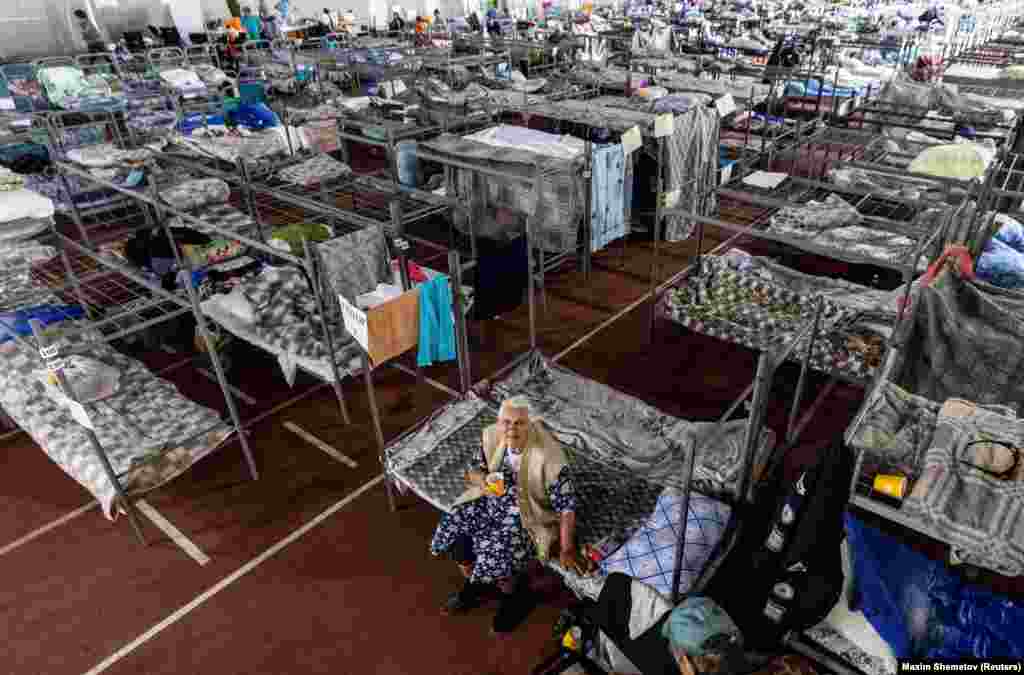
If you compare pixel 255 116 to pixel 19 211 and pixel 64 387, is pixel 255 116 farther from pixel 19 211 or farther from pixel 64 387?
pixel 64 387

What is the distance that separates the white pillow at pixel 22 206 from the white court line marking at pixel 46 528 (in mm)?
2684

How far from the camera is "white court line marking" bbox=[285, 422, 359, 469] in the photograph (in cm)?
545

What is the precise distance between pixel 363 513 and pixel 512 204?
15.4 ft

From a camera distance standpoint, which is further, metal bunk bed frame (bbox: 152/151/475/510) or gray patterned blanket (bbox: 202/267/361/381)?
gray patterned blanket (bbox: 202/267/361/381)

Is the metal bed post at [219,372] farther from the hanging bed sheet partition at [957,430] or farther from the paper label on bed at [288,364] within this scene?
the hanging bed sheet partition at [957,430]

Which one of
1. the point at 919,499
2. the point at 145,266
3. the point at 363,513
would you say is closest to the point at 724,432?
the point at 919,499

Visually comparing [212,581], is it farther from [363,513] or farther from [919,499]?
[919,499]

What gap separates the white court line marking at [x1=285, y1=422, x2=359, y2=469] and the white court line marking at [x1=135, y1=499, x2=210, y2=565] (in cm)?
123

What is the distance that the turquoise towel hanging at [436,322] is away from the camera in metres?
5.08

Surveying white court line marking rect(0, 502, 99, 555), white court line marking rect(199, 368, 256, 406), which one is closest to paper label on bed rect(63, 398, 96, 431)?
white court line marking rect(0, 502, 99, 555)

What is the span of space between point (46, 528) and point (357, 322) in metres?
3.05

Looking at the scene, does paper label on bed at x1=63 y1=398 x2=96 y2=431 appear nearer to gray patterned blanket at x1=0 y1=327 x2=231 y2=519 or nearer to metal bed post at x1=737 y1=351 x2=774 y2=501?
gray patterned blanket at x1=0 y1=327 x2=231 y2=519

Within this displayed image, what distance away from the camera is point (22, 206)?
5.75 meters

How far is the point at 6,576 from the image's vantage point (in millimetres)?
4551
